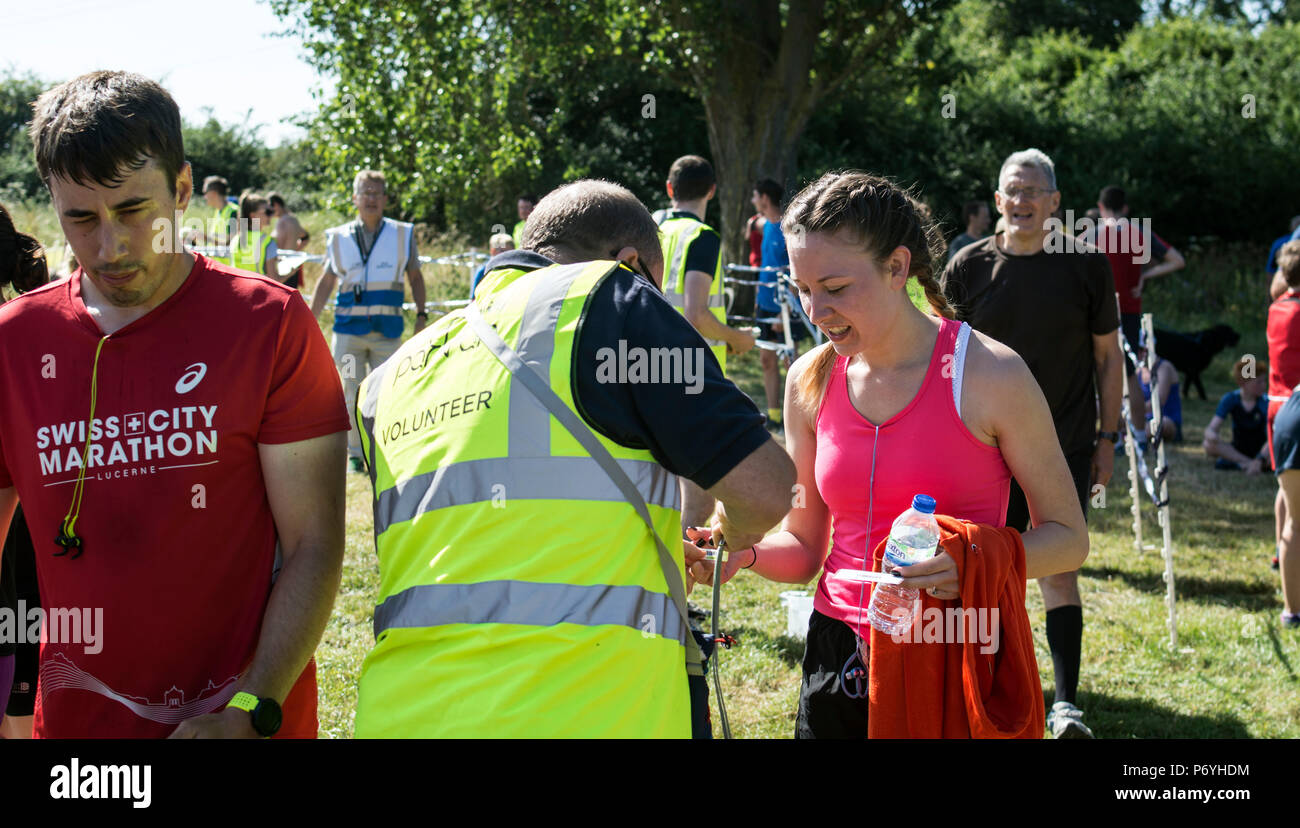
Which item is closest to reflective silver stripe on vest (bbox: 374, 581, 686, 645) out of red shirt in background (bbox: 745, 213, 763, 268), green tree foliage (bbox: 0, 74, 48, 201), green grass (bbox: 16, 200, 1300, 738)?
green grass (bbox: 16, 200, 1300, 738)

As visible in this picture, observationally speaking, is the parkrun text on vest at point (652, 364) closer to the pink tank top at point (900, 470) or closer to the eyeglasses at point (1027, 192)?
the pink tank top at point (900, 470)

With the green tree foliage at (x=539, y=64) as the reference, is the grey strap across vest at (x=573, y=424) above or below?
below

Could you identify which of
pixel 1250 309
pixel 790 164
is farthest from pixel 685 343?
pixel 1250 309

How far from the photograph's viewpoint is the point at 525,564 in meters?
1.75

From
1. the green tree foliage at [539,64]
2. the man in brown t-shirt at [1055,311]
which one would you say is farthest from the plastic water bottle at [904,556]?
the green tree foliage at [539,64]

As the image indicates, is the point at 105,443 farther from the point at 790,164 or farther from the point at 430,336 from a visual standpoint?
the point at 790,164

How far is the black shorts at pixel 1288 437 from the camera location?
5.64 meters

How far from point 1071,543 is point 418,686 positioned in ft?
5.06

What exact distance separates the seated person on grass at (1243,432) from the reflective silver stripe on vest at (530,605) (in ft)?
33.8

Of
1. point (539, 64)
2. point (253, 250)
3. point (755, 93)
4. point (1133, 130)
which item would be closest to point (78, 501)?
point (253, 250)

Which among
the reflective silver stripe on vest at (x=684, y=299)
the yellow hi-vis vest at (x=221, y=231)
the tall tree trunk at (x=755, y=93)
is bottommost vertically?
the reflective silver stripe on vest at (x=684, y=299)

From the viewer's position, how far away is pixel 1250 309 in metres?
18.7

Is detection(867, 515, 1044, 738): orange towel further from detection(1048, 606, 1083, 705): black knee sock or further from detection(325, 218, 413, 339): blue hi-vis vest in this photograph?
detection(325, 218, 413, 339): blue hi-vis vest

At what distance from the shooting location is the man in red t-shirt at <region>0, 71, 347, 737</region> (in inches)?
79.6
